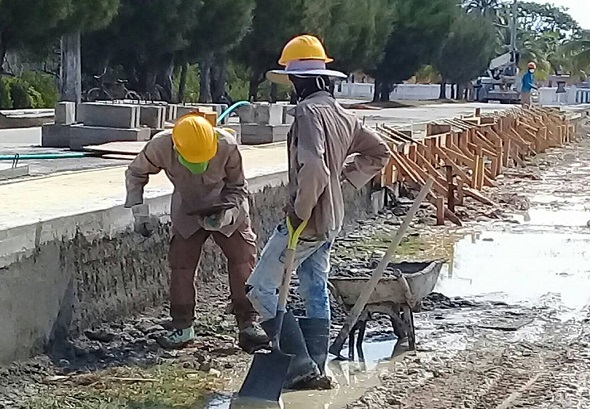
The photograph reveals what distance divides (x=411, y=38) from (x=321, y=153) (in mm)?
50915

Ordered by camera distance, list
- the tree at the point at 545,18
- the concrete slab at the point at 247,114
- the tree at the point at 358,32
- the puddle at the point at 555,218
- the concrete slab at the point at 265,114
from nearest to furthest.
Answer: the puddle at the point at 555,218, the concrete slab at the point at 265,114, the concrete slab at the point at 247,114, the tree at the point at 358,32, the tree at the point at 545,18

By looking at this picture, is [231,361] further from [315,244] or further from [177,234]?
[315,244]

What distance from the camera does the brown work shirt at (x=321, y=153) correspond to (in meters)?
5.98

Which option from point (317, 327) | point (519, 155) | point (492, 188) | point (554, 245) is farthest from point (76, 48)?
point (317, 327)

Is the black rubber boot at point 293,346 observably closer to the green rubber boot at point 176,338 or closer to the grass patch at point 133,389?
the grass patch at point 133,389

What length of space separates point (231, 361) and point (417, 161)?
9035mm

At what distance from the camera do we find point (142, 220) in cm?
841

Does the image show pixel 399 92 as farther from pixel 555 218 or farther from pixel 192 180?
pixel 192 180

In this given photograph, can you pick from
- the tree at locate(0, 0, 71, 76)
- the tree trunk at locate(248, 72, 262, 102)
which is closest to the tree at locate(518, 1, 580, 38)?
the tree trunk at locate(248, 72, 262, 102)

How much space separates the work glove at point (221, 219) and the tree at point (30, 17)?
20758 mm

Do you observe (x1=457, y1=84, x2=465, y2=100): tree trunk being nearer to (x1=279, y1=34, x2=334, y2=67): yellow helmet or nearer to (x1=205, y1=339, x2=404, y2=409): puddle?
(x1=205, y1=339, x2=404, y2=409): puddle

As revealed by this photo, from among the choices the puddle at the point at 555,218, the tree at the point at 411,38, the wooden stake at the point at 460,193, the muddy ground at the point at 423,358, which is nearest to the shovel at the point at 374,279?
the muddy ground at the point at 423,358

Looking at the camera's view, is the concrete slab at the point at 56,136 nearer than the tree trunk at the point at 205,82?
Yes

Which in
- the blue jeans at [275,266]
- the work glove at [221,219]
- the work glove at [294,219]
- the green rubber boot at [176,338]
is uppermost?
the work glove at [294,219]
